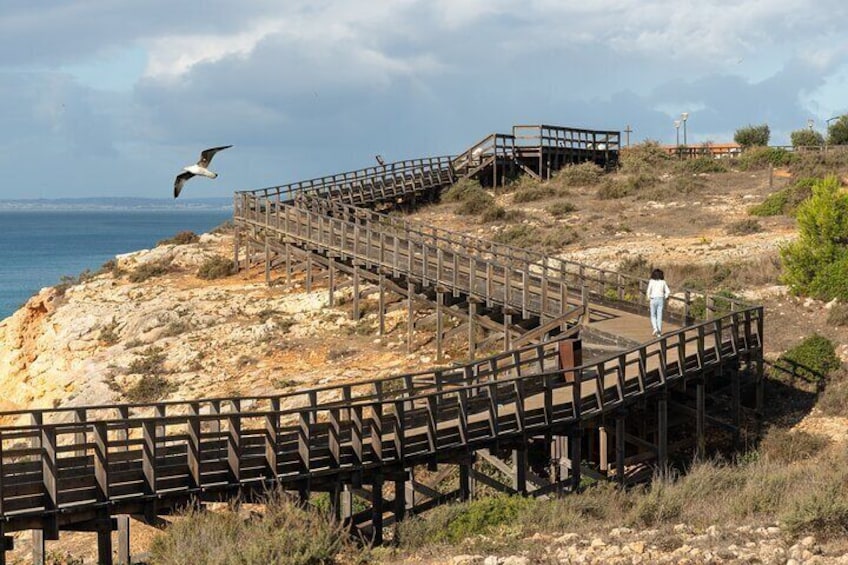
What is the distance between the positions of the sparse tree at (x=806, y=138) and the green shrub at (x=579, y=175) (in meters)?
20.9

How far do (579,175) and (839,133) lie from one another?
25874 mm

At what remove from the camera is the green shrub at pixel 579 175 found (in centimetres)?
6012

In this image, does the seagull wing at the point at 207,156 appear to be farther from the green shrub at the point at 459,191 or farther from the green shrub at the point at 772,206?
the green shrub at the point at 459,191

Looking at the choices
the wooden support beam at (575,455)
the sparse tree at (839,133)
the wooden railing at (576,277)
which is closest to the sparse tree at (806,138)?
the sparse tree at (839,133)

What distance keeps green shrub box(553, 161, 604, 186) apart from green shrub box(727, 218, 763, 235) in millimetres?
15303

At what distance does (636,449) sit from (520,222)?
27355 millimetres

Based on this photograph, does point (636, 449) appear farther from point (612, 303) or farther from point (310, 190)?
point (310, 190)

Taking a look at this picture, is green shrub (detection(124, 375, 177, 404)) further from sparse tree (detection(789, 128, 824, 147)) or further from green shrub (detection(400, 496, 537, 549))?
sparse tree (detection(789, 128, 824, 147))

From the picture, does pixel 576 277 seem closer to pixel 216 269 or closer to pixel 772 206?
pixel 216 269

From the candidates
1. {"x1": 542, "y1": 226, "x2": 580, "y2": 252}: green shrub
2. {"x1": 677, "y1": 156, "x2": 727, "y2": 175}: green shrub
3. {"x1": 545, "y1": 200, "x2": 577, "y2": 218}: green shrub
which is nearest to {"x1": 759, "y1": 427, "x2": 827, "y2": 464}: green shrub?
{"x1": 542, "y1": 226, "x2": 580, "y2": 252}: green shrub

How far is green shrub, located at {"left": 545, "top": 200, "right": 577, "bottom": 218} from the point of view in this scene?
52181 millimetres

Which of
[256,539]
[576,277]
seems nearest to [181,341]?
[576,277]

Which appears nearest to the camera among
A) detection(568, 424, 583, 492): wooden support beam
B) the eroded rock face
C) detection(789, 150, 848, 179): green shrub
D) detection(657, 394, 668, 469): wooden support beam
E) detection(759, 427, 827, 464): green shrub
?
detection(568, 424, 583, 492): wooden support beam

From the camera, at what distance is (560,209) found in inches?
2061
